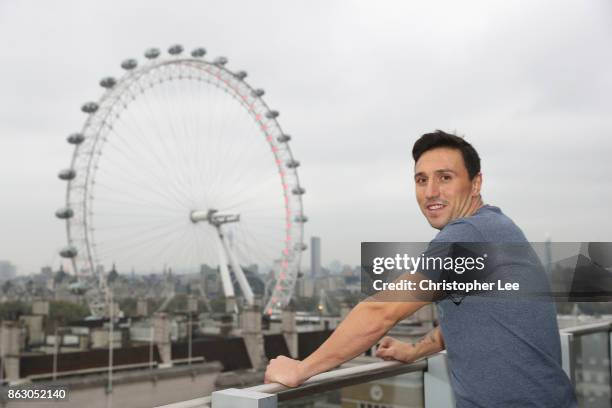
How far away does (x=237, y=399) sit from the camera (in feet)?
5.63

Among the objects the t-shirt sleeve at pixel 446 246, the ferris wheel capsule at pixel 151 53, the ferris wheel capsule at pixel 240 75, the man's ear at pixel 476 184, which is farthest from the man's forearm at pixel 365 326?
the ferris wheel capsule at pixel 240 75

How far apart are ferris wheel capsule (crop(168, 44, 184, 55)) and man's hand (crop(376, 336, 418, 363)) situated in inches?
958

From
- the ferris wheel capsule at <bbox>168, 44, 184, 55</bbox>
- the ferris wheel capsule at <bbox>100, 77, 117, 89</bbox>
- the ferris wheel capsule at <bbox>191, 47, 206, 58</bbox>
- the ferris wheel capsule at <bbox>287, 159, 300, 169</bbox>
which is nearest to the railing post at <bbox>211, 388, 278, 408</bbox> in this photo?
the ferris wheel capsule at <bbox>100, 77, 117, 89</bbox>

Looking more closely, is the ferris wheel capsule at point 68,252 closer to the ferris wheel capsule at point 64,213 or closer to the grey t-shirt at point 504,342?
the ferris wheel capsule at point 64,213

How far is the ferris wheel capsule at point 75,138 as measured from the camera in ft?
72.5

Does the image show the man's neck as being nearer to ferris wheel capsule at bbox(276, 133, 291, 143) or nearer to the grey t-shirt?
the grey t-shirt

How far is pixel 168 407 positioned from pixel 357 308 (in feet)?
2.03

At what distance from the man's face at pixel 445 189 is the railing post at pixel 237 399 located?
2.77ft

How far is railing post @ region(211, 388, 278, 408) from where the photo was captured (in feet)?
5.63

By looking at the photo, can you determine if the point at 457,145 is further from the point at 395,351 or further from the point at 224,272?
the point at 224,272

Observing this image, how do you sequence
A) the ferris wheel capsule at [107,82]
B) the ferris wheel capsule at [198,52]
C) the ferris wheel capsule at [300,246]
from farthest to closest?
the ferris wheel capsule at [300,246] → the ferris wheel capsule at [198,52] → the ferris wheel capsule at [107,82]

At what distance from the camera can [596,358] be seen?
4.00m

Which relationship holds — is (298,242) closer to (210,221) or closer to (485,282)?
(210,221)

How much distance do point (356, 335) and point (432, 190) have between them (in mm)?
581
